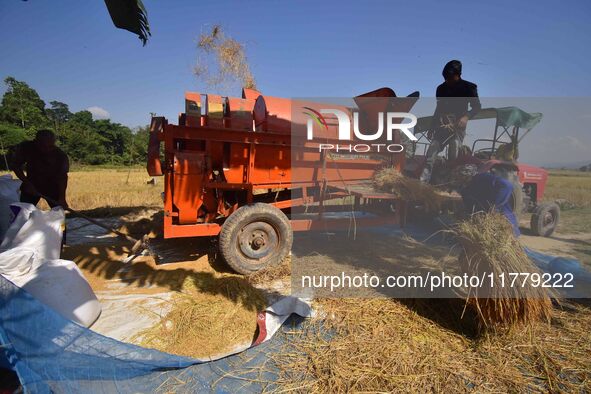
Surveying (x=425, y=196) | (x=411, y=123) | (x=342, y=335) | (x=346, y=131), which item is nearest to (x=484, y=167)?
(x=425, y=196)

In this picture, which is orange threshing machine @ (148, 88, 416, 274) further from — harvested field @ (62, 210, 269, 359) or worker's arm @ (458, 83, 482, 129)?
worker's arm @ (458, 83, 482, 129)

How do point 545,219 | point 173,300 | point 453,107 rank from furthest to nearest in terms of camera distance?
point 545,219 < point 453,107 < point 173,300

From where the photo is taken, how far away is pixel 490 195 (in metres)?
3.18

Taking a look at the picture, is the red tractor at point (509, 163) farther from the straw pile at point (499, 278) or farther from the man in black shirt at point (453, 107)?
the straw pile at point (499, 278)

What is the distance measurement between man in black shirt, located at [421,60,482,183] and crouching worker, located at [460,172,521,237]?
0.80m

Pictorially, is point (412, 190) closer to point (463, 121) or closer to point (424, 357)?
point (463, 121)

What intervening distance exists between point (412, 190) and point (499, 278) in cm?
196

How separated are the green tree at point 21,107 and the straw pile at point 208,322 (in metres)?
42.7

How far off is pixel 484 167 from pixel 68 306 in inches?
187

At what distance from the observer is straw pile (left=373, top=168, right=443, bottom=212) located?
4102mm

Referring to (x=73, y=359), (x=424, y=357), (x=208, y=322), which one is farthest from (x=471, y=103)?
(x=73, y=359)

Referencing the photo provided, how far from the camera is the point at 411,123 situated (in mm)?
4004

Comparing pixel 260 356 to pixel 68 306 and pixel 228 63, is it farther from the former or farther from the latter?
pixel 228 63

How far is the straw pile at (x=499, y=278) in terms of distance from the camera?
230 cm
